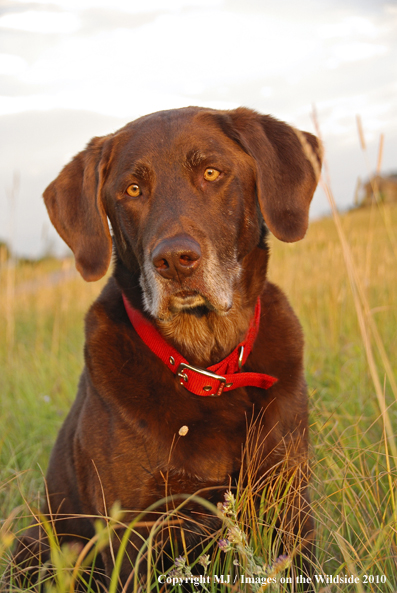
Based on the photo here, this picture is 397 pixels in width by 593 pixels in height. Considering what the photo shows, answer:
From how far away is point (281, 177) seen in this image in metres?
2.44

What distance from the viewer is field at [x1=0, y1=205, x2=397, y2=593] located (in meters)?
1.81

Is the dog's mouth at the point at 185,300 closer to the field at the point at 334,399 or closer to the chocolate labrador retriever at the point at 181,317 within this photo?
the chocolate labrador retriever at the point at 181,317

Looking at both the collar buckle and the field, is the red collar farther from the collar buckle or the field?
the field

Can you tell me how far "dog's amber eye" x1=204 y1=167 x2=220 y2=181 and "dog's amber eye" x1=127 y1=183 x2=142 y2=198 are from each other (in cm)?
31

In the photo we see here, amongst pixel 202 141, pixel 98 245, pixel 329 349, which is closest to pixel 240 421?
pixel 98 245

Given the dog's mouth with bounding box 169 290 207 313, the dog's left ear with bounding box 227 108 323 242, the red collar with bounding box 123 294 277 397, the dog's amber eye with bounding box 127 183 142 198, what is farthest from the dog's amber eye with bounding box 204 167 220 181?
the red collar with bounding box 123 294 277 397

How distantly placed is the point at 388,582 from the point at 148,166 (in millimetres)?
1827

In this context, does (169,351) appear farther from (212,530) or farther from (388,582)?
(388,582)

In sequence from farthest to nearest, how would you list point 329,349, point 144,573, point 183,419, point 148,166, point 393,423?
point 329,349, point 393,423, point 148,166, point 183,419, point 144,573

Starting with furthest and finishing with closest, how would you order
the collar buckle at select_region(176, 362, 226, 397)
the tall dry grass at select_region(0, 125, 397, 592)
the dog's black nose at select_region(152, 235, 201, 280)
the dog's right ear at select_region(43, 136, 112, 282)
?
1. the dog's right ear at select_region(43, 136, 112, 282)
2. the collar buckle at select_region(176, 362, 226, 397)
3. the dog's black nose at select_region(152, 235, 201, 280)
4. the tall dry grass at select_region(0, 125, 397, 592)

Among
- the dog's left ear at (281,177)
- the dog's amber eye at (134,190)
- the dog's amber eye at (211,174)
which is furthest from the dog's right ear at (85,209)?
the dog's left ear at (281,177)

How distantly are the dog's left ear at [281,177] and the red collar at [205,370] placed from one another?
1.58 ft

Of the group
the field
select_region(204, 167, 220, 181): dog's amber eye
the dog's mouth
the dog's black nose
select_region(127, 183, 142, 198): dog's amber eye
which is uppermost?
select_region(204, 167, 220, 181): dog's amber eye

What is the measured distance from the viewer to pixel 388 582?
165 centimetres
